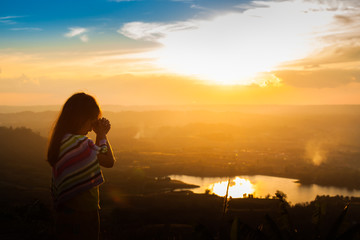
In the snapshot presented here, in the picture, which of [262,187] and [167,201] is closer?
[167,201]

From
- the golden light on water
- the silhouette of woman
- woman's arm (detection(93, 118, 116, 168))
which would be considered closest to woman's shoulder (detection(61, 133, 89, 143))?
the silhouette of woman

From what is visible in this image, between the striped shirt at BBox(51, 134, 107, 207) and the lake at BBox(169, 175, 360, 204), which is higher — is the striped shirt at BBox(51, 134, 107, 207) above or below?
above

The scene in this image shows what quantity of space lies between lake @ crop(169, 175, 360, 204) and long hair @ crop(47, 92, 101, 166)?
97.9m

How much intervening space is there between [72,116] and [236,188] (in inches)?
4562

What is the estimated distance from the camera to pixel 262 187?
11862 centimetres

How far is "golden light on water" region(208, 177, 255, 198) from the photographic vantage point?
4194 inches

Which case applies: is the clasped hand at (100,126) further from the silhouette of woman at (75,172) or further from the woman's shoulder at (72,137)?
the woman's shoulder at (72,137)

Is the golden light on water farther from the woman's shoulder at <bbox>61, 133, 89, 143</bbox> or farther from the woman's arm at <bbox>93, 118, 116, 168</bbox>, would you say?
the woman's shoulder at <bbox>61, 133, 89, 143</bbox>

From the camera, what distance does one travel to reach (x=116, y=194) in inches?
3551

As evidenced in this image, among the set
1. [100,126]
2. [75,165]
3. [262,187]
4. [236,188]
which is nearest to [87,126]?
[100,126]

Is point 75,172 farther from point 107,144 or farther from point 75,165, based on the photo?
point 107,144

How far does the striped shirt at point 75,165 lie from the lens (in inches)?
192

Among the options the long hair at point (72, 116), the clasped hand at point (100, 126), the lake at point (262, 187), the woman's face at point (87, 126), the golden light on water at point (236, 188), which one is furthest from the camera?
the golden light on water at point (236, 188)

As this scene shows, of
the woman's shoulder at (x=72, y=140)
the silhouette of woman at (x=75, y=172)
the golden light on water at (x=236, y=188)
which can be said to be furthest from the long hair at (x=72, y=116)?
the golden light on water at (x=236, y=188)
